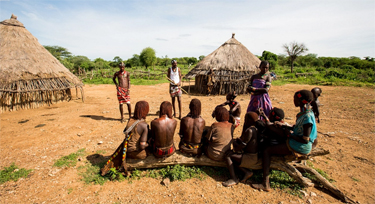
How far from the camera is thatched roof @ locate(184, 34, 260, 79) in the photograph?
1179 cm

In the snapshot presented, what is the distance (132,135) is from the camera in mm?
3008

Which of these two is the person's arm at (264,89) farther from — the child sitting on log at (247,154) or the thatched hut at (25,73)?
the thatched hut at (25,73)

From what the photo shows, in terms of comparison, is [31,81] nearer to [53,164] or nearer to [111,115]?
[111,115]

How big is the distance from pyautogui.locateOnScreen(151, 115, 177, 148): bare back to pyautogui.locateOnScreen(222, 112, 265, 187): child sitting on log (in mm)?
1000

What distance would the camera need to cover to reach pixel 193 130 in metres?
3.03

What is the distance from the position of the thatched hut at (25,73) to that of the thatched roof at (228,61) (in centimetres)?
695

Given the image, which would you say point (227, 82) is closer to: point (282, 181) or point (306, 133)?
point (282, 181)

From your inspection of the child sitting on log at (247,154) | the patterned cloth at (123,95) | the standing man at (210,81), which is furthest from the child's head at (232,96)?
the standing man at (210,81)

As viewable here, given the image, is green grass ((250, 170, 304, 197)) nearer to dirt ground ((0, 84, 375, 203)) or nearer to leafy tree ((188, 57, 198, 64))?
dirt ground ((0, 84, 375, 203))

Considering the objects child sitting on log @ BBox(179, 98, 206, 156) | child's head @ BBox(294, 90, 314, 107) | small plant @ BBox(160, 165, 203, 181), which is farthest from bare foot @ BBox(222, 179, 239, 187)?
child's head @ BBox(294, 90, 314, 107)

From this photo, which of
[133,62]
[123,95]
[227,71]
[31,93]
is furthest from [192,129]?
[133,62]

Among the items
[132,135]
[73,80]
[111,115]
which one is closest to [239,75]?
[111,115]

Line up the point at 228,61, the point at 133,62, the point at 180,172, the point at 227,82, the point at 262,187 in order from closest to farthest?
the point at 262,187 < the point at 180,172 < the point at 227,82 < the point at 228,61 < the point at 133,62

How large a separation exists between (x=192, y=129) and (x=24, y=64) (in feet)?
28.0
